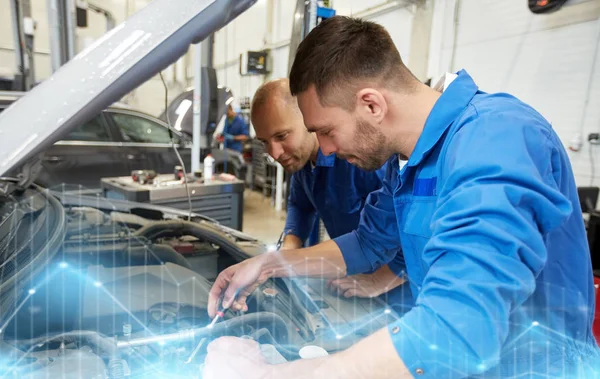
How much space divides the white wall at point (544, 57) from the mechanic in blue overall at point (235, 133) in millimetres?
4200

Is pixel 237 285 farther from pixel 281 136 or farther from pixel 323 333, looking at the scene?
pixel 281 136

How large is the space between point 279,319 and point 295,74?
73cm

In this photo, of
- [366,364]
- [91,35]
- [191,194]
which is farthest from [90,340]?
[91,35]

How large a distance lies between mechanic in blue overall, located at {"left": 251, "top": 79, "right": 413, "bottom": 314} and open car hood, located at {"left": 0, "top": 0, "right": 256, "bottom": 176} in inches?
35.5

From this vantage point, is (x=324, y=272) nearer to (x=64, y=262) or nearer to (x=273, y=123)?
(x=273, y=123)

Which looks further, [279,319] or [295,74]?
[279,319]

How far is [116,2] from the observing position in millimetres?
7191

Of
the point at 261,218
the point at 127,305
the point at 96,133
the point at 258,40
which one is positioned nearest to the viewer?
the point at 127,305

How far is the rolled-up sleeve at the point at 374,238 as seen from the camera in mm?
1307

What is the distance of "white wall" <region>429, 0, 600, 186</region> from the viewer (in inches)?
109

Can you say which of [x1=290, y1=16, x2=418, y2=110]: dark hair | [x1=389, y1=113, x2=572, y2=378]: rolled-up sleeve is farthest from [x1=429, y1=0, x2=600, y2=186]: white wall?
→ [x1=389, y1=113, x2=572, y2=378]: rolled-up sleeve

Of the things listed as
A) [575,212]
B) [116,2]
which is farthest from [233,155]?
[575,212]

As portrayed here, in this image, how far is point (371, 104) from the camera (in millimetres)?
873

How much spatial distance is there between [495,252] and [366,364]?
0.89 feet
